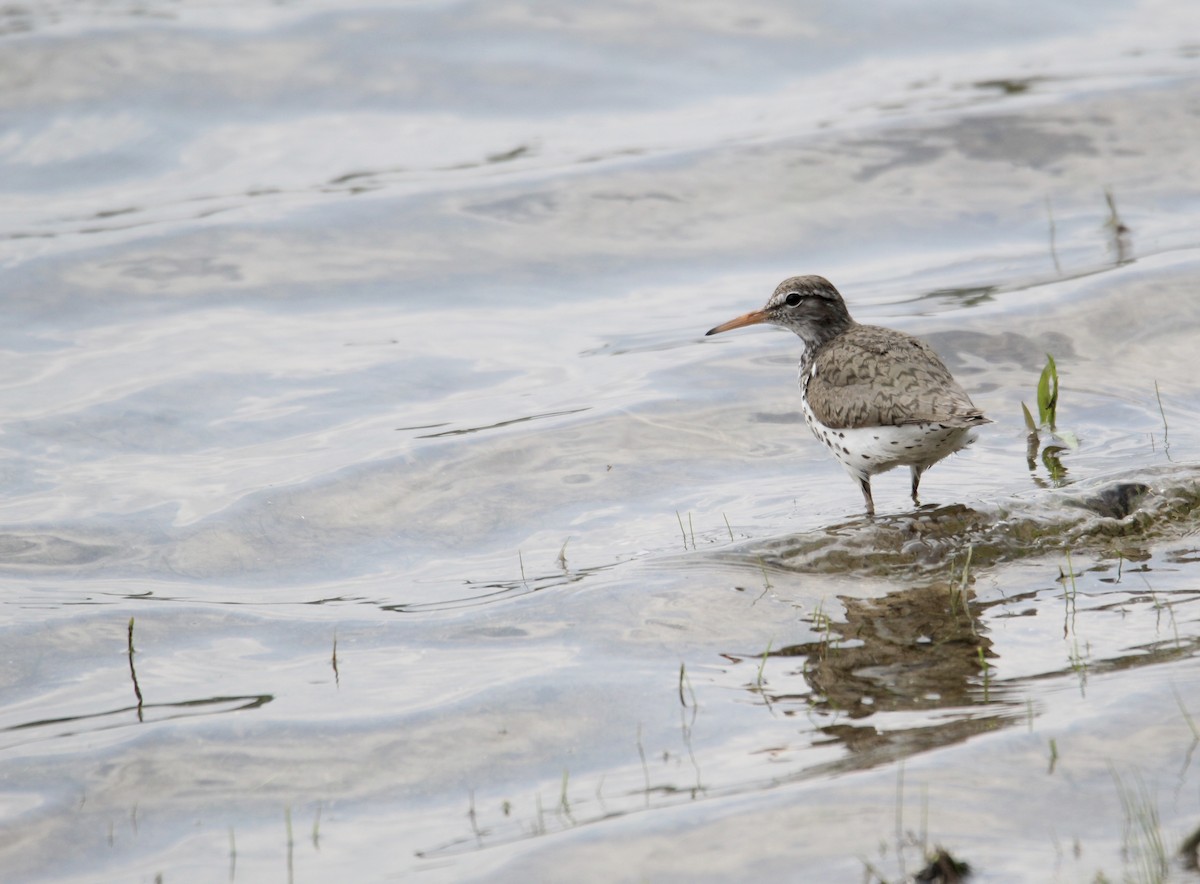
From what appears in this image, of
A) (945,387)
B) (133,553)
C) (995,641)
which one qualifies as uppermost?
(945,387)

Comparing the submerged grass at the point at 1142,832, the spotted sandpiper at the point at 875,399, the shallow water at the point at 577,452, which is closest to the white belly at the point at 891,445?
the spotted sandpiper at the point at 875,399

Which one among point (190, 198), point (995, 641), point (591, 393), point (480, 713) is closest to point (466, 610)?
point (480, 713)

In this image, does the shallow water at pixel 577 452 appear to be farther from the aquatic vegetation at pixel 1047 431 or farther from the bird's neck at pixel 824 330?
the bird's neck at pixel 824 330

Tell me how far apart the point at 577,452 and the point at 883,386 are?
257cm

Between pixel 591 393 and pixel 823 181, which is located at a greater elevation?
pixel 823 181

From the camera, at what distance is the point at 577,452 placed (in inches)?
404

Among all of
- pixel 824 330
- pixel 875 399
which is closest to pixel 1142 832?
pixel 875 399

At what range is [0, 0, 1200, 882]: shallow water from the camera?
18.4 ft

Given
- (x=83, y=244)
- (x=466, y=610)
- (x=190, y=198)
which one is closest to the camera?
(x=466, y=610)

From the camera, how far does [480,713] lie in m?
6.51

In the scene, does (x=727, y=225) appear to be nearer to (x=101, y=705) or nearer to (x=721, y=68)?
(x=721, y=68)

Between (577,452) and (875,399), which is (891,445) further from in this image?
(577,452)

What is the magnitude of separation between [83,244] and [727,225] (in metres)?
6.41

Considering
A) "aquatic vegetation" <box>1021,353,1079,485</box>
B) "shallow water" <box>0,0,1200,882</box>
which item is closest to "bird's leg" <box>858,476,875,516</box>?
"shallow water" <box>0,0,1200,882</box>
